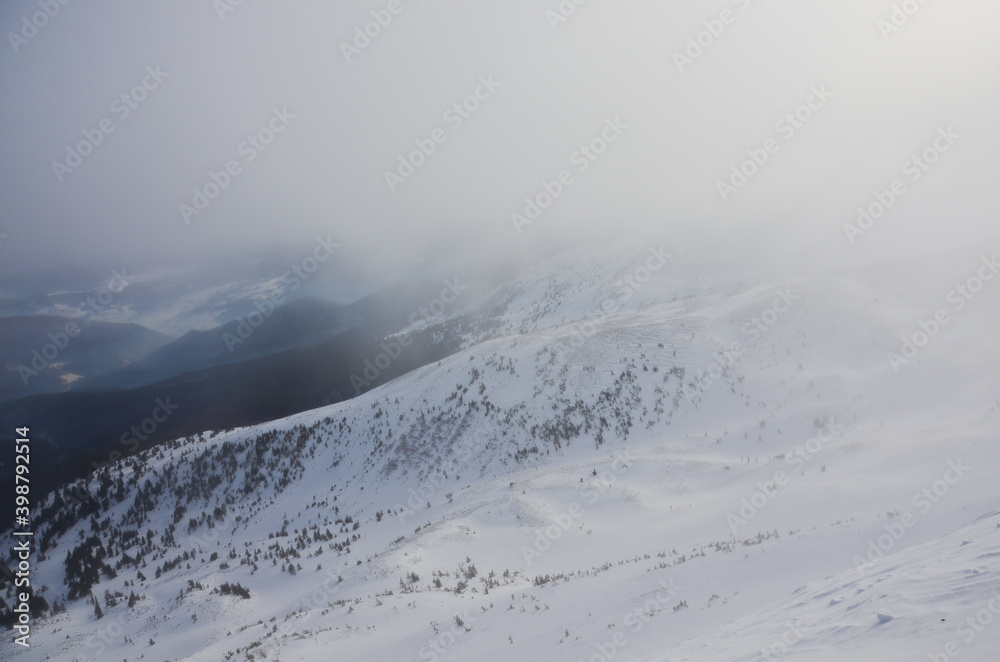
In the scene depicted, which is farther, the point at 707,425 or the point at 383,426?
the point at 383,426

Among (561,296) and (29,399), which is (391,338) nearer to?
(561,296)

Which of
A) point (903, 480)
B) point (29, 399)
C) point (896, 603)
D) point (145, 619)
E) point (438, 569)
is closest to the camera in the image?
point (896, 603)

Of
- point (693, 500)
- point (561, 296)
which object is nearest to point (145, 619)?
point (693, 500)

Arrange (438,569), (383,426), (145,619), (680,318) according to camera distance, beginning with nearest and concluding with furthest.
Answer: (438,569), (145,619), (383,426), (680,318)

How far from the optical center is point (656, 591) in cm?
1083

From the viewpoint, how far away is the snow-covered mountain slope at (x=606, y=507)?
29.4 feet

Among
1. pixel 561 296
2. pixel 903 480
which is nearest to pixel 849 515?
pixel 903 480

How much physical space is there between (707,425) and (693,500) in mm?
9161

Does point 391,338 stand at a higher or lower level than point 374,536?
higher

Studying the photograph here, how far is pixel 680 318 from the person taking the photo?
40.0 m

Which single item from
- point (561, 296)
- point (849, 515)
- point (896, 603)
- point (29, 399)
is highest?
point (29, 399)

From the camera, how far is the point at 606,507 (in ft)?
68.4

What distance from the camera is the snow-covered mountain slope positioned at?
29.4 feet

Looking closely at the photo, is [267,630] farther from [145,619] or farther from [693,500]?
[693,500]
